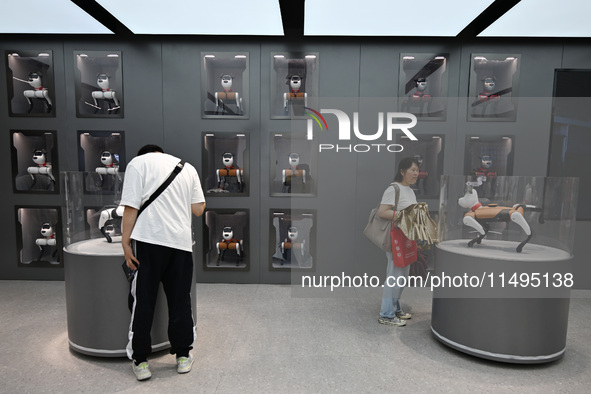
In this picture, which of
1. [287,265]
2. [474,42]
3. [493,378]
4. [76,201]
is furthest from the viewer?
[287,265]

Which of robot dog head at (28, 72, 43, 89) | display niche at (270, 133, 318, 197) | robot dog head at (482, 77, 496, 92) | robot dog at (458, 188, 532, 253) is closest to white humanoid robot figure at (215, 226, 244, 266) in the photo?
display niche at (270, 133, 318, 197)

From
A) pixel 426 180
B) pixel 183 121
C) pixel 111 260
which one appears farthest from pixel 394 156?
pixel 111 260

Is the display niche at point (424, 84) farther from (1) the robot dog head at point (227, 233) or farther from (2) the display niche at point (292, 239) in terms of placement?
(1) the robot dog head at point (227, 233)

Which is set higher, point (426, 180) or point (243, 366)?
point (426, 180)

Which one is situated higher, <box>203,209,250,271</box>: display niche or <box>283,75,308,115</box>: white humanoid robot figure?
<box>283,75,308,115</box>: white humanoid robot figure

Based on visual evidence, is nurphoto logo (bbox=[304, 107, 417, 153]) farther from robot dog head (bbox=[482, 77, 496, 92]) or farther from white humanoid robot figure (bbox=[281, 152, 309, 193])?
robot dog head (bbox=[482, 77, 496, 92])

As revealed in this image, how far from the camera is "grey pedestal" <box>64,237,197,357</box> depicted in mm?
2504

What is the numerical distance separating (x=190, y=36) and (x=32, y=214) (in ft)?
9.21

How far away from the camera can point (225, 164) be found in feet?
14.1

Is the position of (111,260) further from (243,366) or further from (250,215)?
(250,215)

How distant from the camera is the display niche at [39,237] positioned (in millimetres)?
4406

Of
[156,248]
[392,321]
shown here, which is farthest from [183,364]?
[392,321]

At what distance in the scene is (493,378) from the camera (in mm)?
2453

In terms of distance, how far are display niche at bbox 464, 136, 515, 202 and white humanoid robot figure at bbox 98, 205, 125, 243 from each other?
358 centimetres
